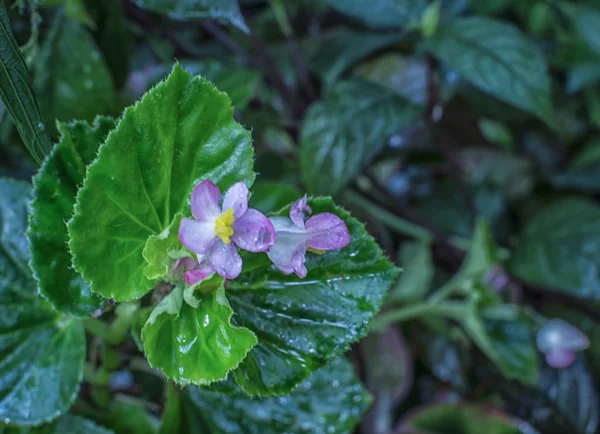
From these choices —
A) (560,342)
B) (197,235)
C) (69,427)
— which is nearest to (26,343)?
(69,427)

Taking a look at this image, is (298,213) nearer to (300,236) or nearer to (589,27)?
(300,236)

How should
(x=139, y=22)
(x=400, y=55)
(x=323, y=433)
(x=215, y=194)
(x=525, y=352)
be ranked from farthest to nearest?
(x=400, y=55) → (x=525, y=352) → (x=139, y=22) → (x=323, y=433) → (x=215, y=194)

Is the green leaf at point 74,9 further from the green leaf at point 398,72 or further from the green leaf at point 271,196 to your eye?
the green leaf at point 398,72

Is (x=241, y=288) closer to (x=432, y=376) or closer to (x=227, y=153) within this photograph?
(x=227, y=153)

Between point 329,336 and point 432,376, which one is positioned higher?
point 329,336

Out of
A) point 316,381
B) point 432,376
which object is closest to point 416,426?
point 432,376

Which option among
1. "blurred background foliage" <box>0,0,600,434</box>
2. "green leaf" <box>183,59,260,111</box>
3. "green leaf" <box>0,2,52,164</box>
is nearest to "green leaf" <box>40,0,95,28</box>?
→ "blurred background foliage" <box>0,0,600,434</box>

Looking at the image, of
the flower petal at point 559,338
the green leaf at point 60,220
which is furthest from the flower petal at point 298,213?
the flower petal at point 559,338
